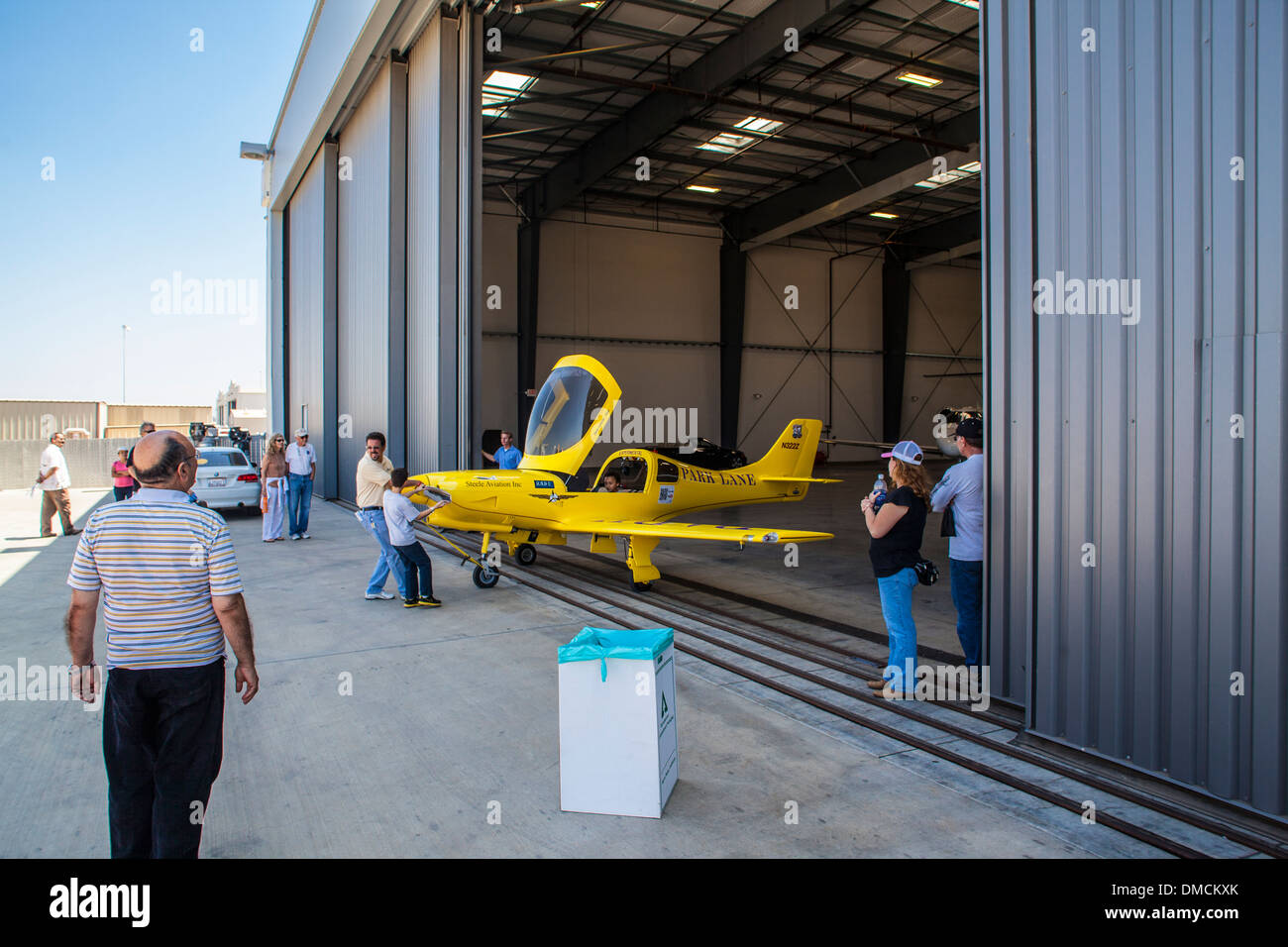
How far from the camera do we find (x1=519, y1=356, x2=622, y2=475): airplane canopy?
911 centimetres

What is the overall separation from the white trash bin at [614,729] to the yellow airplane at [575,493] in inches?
156

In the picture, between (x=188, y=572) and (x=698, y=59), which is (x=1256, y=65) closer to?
(x=188, y=572)

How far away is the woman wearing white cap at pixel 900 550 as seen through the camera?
4.80 m

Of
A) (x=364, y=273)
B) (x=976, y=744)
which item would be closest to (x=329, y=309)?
(x=364, y=273)

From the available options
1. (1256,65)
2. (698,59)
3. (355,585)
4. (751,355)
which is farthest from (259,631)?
(751,355)

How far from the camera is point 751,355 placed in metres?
29.7

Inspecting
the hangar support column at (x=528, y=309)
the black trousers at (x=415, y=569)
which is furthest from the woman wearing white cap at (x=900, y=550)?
the hangar support column at (x=528, y=309)

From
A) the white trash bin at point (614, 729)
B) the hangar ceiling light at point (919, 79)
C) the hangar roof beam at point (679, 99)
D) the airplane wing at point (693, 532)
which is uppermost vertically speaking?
the hangar ceiling light at point (919, 79)

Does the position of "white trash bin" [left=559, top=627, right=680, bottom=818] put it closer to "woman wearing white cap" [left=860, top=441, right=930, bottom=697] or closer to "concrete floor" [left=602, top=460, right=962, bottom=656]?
"woman wearing white cap" [left=860, top=441, right=930, bottom=697]

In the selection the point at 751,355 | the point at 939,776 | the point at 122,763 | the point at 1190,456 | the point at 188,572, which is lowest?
the point at 939,776

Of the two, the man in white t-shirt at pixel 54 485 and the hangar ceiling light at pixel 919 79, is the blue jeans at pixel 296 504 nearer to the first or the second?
the man in white t-shirt at pixel 54 485

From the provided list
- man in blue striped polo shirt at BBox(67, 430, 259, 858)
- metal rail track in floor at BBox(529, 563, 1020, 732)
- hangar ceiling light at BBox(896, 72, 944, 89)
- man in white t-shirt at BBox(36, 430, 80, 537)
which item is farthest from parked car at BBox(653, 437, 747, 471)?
man in blue striped polo shirt at BBox(67, 430, 259, 858)

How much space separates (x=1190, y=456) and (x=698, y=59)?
1621cm

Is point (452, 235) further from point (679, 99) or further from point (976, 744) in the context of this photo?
point (976, 744)
